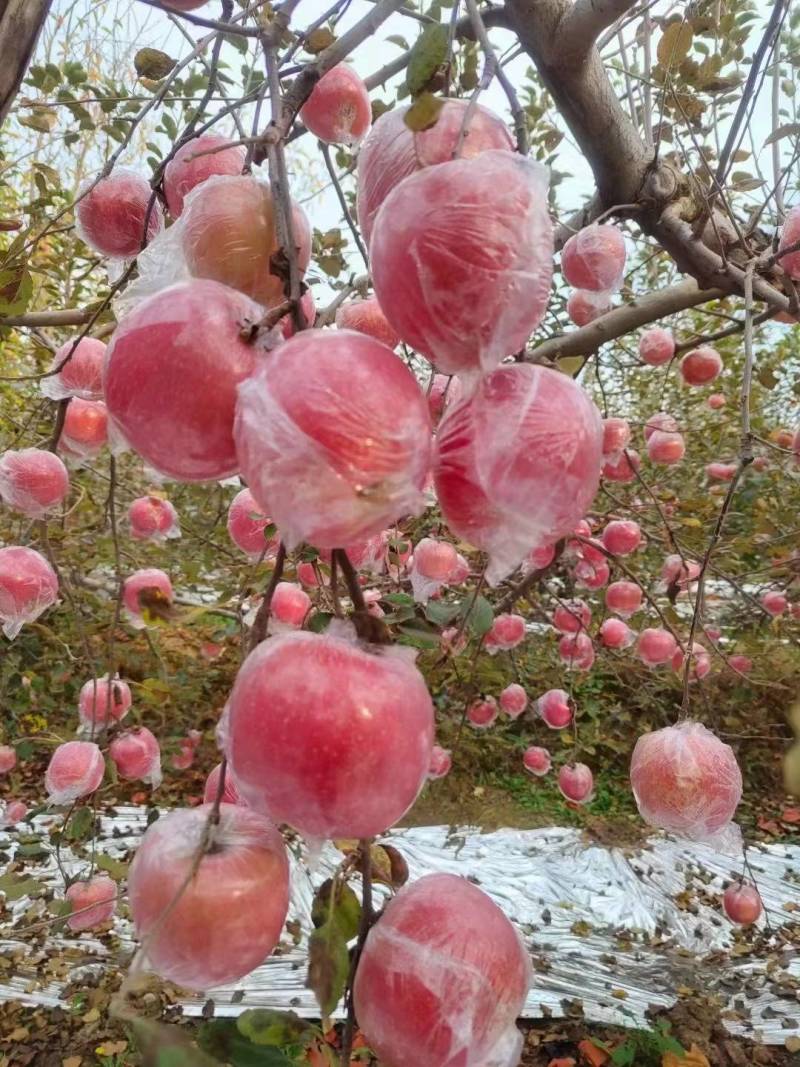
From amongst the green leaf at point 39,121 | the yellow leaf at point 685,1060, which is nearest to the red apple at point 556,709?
the yellow leaf at point 685,1060

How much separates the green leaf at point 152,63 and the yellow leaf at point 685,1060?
8.32 feet

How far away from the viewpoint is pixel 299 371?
382 mm

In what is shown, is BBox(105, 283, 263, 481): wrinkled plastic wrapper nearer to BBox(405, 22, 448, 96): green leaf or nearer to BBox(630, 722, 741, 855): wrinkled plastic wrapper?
BBox(405, 22, 448, 96): green leaf

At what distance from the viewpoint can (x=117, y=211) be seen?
822 mm

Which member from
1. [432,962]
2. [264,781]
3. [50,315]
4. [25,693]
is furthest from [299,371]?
[25,693]

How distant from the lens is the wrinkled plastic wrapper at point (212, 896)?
1.47ft

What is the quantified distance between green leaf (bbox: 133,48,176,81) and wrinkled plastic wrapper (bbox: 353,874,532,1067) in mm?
894

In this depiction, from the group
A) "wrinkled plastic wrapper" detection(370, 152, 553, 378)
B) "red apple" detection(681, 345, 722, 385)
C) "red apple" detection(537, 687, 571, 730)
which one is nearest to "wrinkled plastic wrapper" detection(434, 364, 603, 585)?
"wrinkled plastic wrapper" detection(370, 152, 553, 378)

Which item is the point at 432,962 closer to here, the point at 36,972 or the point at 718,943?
the point at 36,972

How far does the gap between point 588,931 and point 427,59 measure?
2.99 metres

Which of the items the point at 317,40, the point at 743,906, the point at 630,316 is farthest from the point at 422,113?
the point at 743,906

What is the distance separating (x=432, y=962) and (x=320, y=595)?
0.52 metres

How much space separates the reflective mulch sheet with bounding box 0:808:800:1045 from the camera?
239cm

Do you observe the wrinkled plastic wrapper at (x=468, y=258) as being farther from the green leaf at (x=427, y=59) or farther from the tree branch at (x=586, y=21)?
the tree branch at (x=586, y=21)
